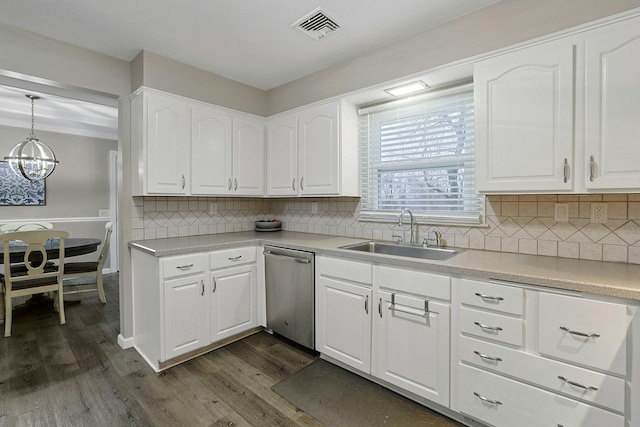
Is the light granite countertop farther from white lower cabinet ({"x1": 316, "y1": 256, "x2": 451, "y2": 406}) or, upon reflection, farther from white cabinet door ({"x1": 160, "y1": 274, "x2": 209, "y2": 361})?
white cabinet door ({"x1": 160, "y1": 274, "x2": 209, "y2": 361})

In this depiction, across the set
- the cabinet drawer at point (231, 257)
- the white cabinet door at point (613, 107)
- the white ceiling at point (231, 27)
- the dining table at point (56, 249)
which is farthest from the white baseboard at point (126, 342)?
the white cabinet door at point (613, 107)

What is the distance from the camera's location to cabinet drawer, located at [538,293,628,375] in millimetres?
1292

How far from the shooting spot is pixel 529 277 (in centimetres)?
148

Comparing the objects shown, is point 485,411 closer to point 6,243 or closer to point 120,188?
point 120,188

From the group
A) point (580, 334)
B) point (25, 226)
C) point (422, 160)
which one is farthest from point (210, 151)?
point (25, 226)

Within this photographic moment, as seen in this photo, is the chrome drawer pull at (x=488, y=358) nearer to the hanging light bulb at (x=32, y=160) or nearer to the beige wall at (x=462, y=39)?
the beige wall at (x=462, y=39)

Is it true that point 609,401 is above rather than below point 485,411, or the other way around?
above

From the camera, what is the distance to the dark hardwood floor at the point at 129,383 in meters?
1.81

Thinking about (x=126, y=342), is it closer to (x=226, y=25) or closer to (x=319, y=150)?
(x=319, y=150)

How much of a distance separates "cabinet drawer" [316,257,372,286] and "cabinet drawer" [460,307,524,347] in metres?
0.64

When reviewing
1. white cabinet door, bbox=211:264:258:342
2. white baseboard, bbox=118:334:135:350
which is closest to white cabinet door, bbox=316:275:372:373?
white cabinet door, bbox=211:264:258:342

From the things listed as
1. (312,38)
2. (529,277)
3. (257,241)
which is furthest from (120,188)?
(529,277)

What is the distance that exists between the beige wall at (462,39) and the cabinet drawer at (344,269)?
148cm

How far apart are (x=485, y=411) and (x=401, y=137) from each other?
2.05 meters
